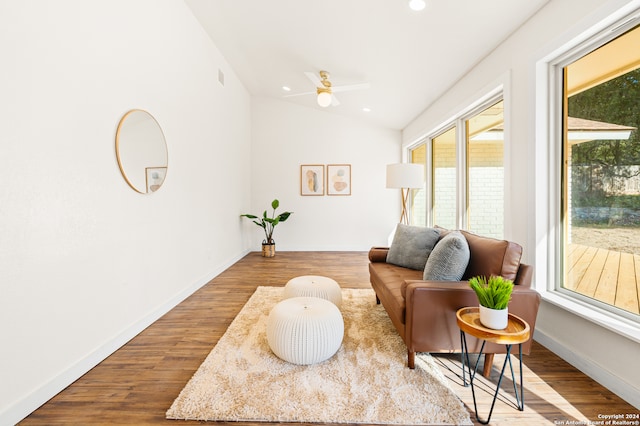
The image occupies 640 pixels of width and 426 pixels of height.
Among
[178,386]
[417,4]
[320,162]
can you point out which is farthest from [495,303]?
[320,162]

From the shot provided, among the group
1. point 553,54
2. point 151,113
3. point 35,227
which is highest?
point 553,54

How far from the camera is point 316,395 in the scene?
158 cm

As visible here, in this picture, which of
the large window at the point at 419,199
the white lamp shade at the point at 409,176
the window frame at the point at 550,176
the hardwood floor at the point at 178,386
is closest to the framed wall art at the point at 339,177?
the large window at the point at 419,199

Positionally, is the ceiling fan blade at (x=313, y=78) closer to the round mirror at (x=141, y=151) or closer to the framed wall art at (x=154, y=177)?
the round mirror at (x=141, y=151)

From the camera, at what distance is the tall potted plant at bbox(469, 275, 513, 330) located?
1.44 meters

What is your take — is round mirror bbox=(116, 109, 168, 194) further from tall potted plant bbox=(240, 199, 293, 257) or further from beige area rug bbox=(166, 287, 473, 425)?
tall potted plant bbox=(240, 199, 293, 257)

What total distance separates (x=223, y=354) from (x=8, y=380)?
106cm

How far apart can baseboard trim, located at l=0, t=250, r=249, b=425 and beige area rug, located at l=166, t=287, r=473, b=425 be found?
75 centimetres

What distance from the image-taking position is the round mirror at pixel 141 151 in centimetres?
225

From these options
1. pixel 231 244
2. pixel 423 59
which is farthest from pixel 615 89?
pixel 231 244

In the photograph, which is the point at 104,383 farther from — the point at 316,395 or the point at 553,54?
the point at 553,54

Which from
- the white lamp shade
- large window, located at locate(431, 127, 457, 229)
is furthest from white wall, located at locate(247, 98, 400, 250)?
the white lamp shade

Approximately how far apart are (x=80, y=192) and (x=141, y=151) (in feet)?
2.35

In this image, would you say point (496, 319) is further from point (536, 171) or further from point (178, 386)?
point (178, 386)
